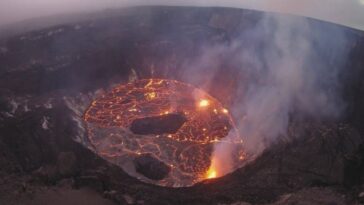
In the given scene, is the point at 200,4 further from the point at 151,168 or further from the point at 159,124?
the point at 151,168

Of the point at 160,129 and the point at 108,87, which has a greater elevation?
the point at 108,87

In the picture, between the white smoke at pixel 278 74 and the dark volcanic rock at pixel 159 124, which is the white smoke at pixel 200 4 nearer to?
the white smoke at pixel 278 74

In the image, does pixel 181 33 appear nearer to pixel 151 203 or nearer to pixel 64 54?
pixel 64 54

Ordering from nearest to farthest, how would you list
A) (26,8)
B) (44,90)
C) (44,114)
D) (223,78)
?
(44,114)
(44,90)
(223,78)
(26,8)

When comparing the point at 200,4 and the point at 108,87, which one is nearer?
the point at 108,87

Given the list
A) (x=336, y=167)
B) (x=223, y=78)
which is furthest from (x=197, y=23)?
(x=336, y=167)

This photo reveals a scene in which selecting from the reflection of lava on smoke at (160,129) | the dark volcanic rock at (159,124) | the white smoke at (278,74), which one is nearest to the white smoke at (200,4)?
the white smoke at (278,74)

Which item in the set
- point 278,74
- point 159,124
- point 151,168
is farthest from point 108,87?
point 278,74
